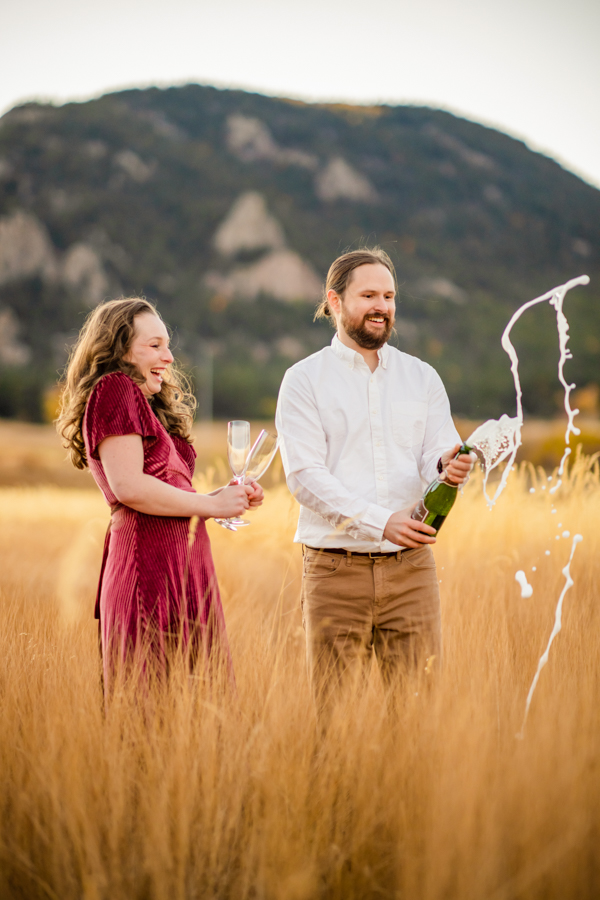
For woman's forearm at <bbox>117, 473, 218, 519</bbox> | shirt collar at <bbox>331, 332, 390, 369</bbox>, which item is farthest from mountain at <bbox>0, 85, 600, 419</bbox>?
woman's forearm at <bbox>117, 473, 218, 519</bbox>

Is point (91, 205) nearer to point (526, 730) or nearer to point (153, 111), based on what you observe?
point (153, 111)

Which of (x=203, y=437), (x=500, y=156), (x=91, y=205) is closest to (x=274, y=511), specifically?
(x=203, y=437)

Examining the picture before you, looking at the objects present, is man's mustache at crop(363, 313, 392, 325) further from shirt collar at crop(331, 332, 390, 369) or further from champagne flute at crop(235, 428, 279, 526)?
champagne flute at crop(235, 428, 279, 526)

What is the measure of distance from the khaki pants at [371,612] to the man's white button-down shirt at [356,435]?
91 mm

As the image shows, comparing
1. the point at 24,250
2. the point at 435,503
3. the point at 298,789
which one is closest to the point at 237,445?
the point at 435,503

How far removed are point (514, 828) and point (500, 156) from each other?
11343 centimetres

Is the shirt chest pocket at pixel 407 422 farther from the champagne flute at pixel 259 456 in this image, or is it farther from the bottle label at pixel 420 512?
the champagne flute at pixel 259 456

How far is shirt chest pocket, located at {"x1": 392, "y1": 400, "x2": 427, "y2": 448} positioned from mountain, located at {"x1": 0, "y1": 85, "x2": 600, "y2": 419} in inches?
2311

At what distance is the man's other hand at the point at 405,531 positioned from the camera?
2447 millimetres

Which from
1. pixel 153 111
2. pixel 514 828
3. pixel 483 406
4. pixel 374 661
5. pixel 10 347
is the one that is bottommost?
pixel 514 828

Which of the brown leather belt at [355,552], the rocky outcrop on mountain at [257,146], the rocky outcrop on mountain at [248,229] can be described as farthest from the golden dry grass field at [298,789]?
the rocky outcrop on mountain at [257,146]

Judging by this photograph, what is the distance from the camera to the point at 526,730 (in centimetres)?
211

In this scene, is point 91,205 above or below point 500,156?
below

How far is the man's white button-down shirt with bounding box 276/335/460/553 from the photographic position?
2.62m
